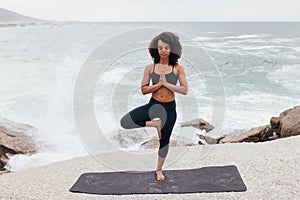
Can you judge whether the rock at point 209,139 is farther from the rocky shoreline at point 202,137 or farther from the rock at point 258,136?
the rock at point 258,136

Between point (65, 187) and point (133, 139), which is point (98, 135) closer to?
point (133, 139)

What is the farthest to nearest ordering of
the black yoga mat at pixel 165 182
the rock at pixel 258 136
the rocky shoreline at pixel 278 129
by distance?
1. the rock at pixel 258 136
2. the rocky shoreline at pixel 278 129
3. the black yoga mat at pixel 165 182

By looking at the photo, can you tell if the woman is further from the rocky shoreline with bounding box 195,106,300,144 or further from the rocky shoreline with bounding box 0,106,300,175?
the rocky shoreline with bounding box 195,106,300,144

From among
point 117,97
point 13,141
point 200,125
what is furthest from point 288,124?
point 13,141

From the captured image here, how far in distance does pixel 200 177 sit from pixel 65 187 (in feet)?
6.03

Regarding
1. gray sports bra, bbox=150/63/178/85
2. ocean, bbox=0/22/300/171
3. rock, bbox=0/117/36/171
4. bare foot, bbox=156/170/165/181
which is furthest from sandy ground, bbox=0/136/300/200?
rock, bbox=0/117/36/171

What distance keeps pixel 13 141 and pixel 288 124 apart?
6.46 metres

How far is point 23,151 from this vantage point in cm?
809

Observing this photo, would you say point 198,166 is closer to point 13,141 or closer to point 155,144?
point 155,144

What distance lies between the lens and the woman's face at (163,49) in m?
3.97

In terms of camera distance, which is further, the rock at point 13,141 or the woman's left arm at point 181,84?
the rock at point 13,141

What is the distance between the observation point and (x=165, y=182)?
4.56m

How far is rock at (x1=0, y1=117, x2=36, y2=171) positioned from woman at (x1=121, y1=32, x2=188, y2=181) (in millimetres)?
4625

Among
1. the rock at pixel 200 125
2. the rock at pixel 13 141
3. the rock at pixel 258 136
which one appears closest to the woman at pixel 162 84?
the rock at pixel 258 136
